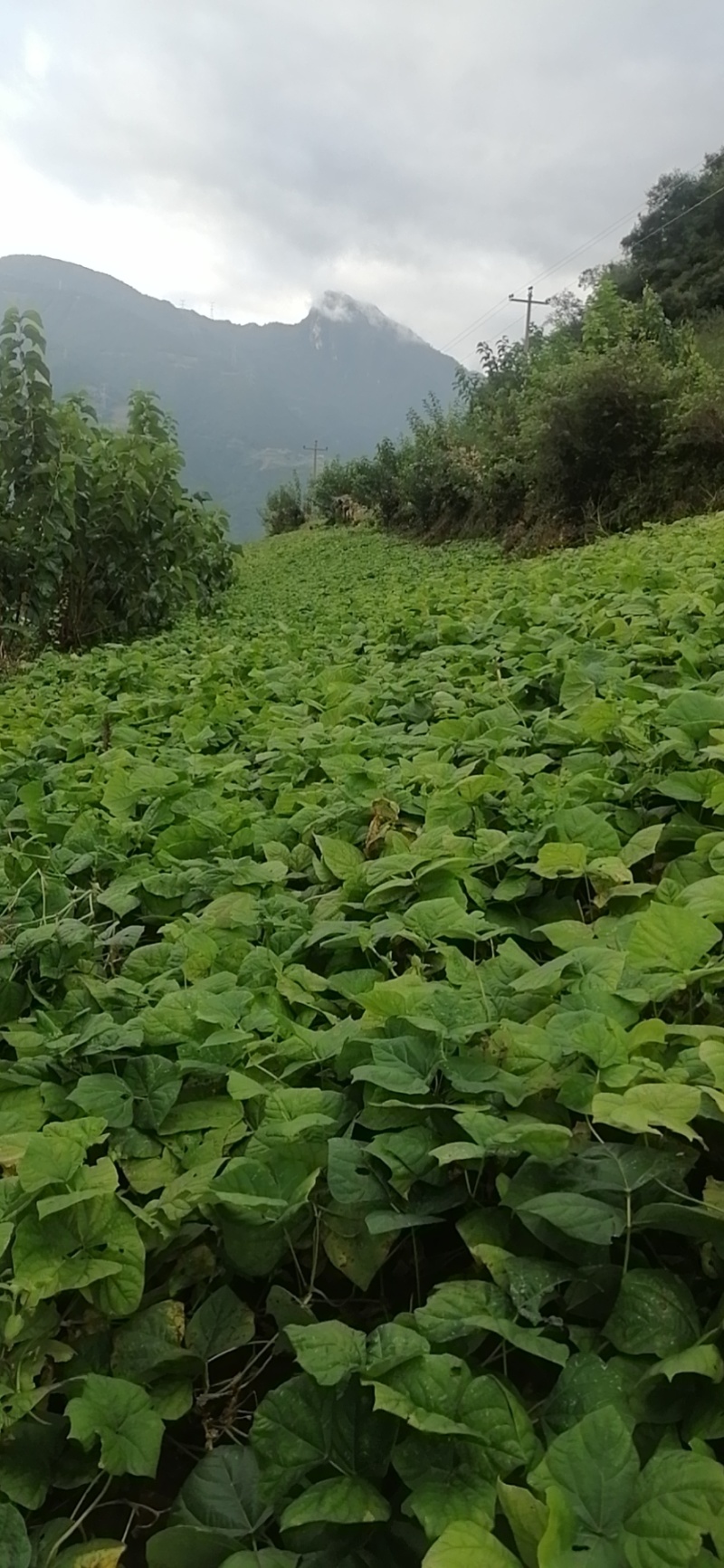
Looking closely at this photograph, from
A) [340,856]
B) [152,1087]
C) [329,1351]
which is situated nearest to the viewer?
[329,1351]

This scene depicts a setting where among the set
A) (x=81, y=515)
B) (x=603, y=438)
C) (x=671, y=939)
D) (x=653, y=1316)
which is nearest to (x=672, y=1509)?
(x=653, y=1316)

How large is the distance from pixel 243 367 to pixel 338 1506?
644 ft

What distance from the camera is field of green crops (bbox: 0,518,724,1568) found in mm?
838

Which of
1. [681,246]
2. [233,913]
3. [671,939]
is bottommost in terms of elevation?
[233,913]

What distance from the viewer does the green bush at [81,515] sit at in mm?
6527

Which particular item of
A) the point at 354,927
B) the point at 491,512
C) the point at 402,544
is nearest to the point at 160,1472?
the point at 354,927

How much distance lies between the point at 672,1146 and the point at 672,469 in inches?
393

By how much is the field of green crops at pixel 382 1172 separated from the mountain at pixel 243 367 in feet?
376

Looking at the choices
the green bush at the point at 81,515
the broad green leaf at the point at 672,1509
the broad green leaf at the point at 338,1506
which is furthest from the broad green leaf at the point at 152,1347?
the green bush at the point at 81,515

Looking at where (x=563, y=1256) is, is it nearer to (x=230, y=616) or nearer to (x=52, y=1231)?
(x=52, y=1231)

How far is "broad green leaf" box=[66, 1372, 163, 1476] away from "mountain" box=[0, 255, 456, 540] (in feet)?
379

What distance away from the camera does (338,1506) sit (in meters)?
0.82

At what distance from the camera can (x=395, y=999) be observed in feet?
4.31

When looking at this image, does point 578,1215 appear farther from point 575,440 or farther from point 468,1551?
point 575,440
